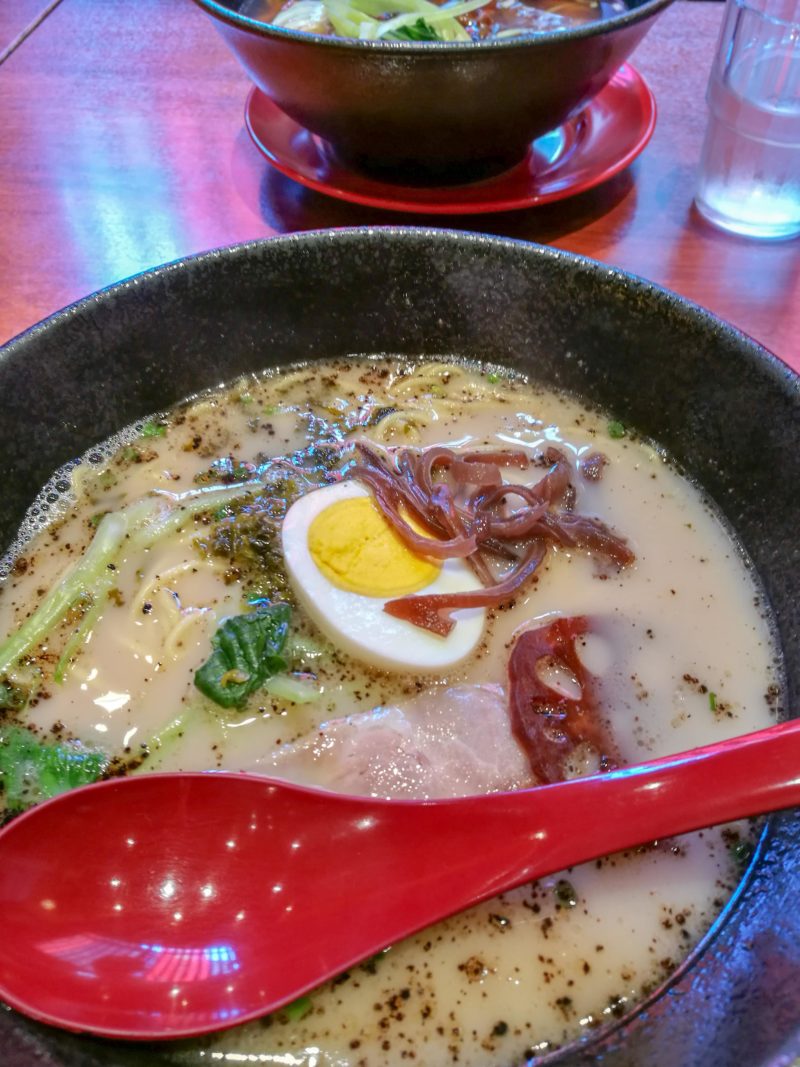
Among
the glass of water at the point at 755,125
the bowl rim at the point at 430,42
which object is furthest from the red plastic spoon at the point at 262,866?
the glass of water at the point at 755,125

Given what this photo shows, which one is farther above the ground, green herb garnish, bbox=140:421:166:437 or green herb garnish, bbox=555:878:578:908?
green herb garnish, bbox=140:421:166:437

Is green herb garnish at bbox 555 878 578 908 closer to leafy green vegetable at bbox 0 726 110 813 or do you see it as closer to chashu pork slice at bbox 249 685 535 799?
chashu pork slice at bbox 249 685 535 799

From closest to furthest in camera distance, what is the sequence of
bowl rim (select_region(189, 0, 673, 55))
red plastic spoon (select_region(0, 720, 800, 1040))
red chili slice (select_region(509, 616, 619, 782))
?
red plastic spoon (select_region(0, 720, 800, 1040)) → red chili slice (select_region(509, 616, 619, 782)) → bowl rim (select_region(189, 0, 673, 55))

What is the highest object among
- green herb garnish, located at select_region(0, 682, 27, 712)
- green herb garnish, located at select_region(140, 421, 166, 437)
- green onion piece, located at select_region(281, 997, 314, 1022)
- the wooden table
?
the wooden table

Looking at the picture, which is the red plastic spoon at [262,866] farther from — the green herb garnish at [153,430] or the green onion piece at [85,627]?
the green herb garnish at [153,430]

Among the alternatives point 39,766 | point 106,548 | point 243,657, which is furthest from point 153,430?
point 39,766

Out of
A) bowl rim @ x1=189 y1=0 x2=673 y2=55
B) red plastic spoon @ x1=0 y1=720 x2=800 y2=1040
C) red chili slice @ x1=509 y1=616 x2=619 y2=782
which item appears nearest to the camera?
red plastic spoon @ x1=0 y1=720 x2=800 y2=1040

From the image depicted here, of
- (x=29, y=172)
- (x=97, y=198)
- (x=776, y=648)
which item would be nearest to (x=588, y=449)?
(x=776, y=648)

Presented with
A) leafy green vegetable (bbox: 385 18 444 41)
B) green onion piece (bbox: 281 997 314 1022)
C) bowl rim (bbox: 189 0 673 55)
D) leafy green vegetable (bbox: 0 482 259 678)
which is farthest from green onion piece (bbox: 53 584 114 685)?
leafy green vegetable (bbox: 385 18 444 41)
